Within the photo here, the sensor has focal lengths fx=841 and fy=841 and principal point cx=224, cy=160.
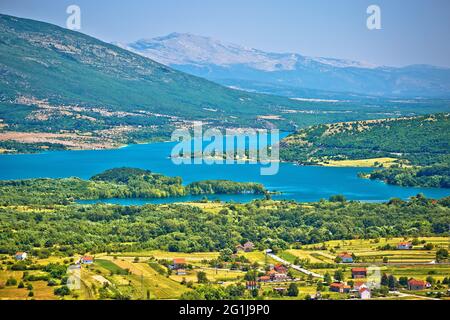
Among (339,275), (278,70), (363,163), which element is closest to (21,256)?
(339,275)

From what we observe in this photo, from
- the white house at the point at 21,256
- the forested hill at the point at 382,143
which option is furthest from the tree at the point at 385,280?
the forested hill at the point at 382,143

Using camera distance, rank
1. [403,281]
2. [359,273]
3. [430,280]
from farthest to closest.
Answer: [359,273]
[430,280]
[403,281]

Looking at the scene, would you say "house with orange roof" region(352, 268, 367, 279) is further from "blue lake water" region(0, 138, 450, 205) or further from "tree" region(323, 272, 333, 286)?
"blue lake water" region(0, 138, 450, 205)

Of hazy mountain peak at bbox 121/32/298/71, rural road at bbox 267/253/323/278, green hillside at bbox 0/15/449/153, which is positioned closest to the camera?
rural road at bbox 267/253/323/278

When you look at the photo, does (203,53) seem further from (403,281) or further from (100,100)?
(403,281)

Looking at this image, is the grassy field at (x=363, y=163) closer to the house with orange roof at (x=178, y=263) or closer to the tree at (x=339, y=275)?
the house with orange roof at (x=178, y=263)

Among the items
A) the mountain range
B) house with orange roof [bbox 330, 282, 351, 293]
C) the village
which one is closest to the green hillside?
the village
